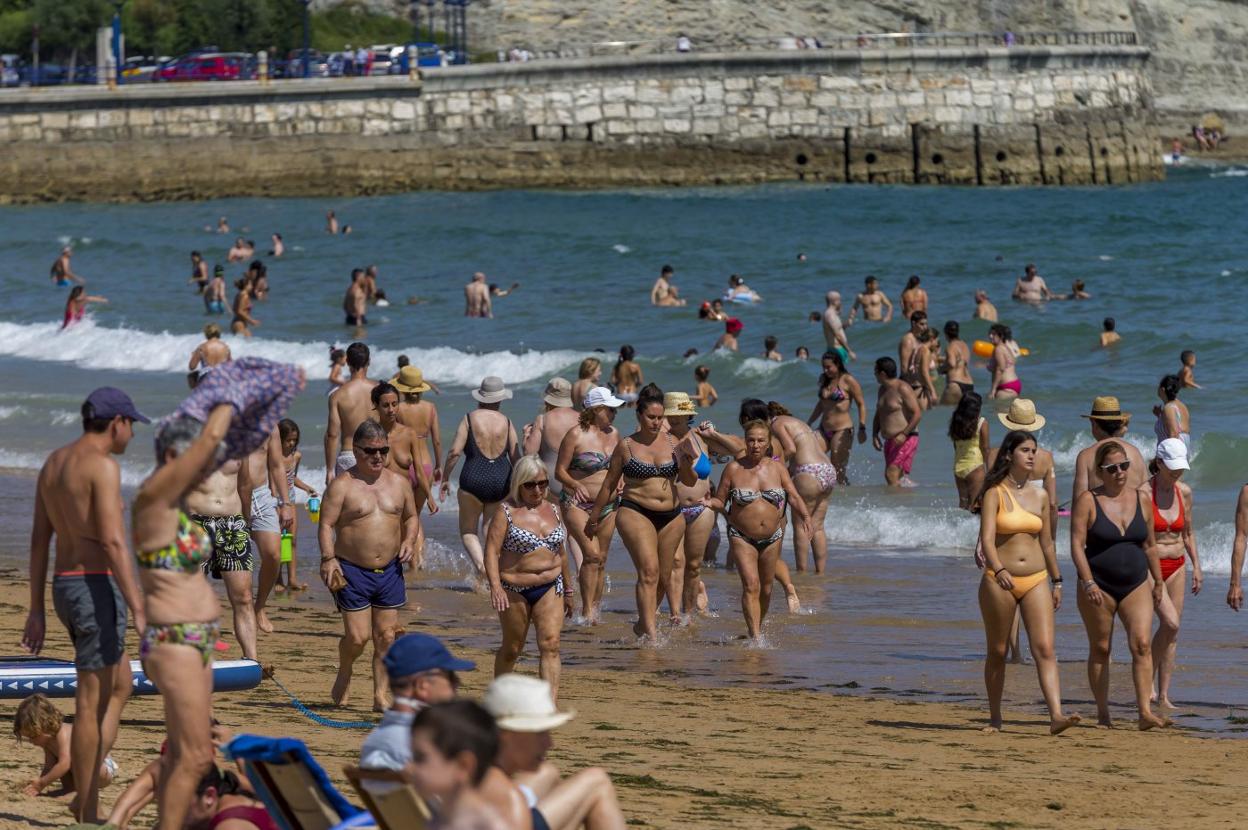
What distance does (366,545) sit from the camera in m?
8.27

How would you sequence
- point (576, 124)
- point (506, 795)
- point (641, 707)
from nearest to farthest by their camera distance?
point (506, 795) → point (641, 707) → point (576, 124)

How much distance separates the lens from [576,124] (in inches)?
2174

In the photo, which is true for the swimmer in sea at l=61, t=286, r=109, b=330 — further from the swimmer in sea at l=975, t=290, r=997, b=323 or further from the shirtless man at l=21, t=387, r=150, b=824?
the shirtless man at l=21, t=387, r=150, b=824

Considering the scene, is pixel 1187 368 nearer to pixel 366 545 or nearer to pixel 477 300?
pixel 366 545

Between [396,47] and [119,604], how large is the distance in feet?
177

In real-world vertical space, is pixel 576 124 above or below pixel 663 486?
above

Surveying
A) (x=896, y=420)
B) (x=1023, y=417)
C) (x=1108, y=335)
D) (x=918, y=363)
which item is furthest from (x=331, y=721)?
(x=1108, y=335)

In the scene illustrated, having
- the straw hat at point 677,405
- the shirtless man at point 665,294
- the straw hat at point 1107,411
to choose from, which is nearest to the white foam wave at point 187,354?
the shirtless man at point 665,294

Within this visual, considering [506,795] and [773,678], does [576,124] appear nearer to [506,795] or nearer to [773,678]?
[773,678]

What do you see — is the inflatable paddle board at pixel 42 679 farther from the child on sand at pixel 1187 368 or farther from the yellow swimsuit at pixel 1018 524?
the child on sand at pixel 1187 368

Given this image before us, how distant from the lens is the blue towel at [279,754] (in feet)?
16.3

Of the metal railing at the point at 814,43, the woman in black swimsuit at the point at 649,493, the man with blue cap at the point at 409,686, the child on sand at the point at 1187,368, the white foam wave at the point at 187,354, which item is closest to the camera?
the man with blue cap at the point at 409,686

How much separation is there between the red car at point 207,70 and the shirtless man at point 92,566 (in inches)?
1961

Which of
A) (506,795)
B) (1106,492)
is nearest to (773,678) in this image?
(1106,492)
